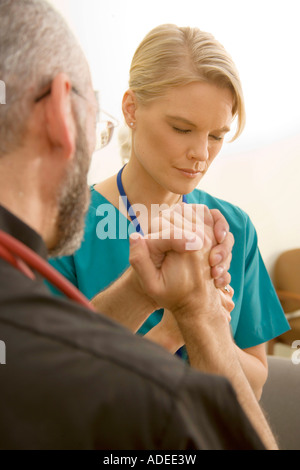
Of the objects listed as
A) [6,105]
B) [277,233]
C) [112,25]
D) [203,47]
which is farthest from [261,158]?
[6,105]

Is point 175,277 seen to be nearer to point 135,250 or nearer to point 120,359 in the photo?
point 135,250

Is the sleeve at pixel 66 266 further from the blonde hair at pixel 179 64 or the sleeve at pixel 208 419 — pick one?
the sleeve at pixel 208 419

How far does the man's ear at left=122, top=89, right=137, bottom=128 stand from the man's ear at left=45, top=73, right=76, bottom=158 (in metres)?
0.66

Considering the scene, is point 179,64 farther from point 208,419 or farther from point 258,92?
point 258,92

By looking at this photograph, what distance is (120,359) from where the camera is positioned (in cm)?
40

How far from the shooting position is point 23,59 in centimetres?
56

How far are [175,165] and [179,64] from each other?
24 centimetres

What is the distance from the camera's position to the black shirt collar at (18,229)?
51cm

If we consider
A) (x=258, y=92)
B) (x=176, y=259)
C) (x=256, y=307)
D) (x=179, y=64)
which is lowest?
(x=256, y=307)

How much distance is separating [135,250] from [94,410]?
543mm

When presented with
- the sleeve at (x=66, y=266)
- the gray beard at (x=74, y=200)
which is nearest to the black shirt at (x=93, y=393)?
the gray beard at (x=74, y=200)

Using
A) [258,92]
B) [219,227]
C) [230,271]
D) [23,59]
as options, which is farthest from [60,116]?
[258,92]

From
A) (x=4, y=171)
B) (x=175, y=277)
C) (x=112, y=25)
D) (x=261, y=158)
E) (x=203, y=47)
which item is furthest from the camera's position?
(x=261, y=158)

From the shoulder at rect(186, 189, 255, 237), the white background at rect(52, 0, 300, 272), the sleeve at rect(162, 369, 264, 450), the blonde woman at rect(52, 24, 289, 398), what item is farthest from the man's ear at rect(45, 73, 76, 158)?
the white background at rect(52, 0, 300, 272)
